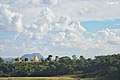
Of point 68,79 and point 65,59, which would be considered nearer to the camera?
point 68,79

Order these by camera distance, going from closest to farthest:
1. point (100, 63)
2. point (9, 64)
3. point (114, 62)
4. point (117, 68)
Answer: point (117, 68) < point (114, 62) < point (100, 63) < point (9, 64)

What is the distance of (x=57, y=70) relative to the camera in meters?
113

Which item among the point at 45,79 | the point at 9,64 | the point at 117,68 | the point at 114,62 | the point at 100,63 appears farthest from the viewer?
the point at 9,64

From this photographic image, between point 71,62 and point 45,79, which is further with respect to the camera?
point 71,62

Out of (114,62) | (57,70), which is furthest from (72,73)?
(114,62)

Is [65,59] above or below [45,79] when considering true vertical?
above

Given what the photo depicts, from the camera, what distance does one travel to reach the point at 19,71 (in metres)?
115

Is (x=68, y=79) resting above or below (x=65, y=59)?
below

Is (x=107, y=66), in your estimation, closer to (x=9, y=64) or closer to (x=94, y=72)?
(x=94, y=72)

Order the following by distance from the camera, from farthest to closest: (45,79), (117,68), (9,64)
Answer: (9,64)
(117,68)
(45,79)

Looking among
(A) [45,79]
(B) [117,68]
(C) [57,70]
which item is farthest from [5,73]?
(B) [117,68]

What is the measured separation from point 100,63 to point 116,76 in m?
20.1

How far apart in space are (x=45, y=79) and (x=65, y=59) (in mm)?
40169

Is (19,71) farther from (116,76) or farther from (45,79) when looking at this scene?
(116,76)
